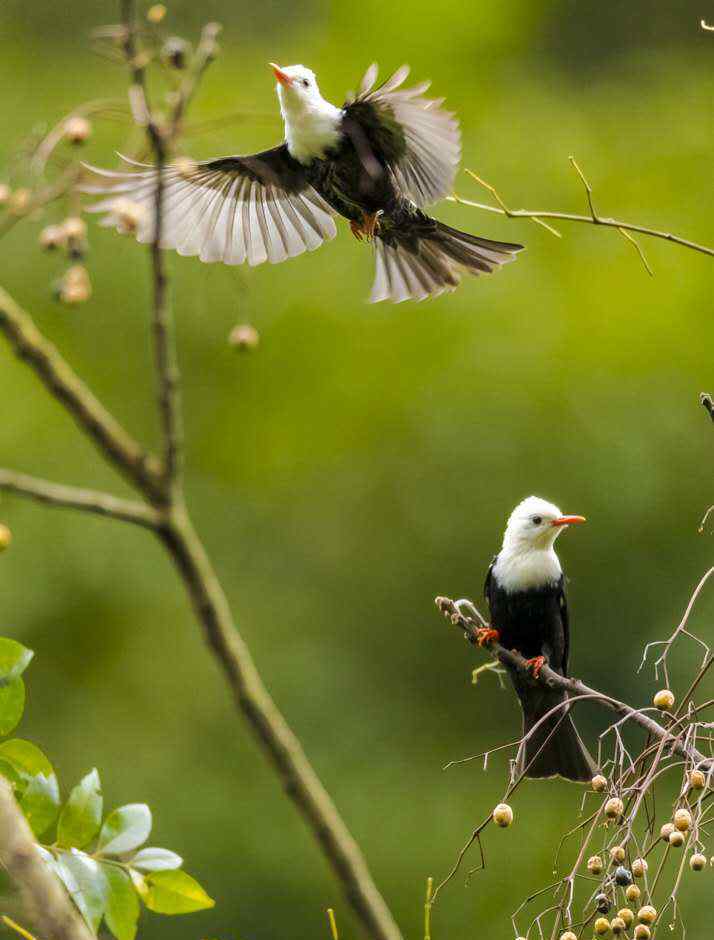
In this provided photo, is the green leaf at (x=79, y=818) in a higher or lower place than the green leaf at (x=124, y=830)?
higher

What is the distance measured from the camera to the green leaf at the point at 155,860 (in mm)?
1934

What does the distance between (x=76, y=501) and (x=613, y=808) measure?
1.18 m

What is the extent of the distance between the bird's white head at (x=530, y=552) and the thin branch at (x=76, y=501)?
9.95 feet

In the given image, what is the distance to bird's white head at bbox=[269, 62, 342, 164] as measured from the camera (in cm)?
289

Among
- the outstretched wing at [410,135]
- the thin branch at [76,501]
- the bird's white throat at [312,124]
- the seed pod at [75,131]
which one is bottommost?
the thin branch at [76,501]

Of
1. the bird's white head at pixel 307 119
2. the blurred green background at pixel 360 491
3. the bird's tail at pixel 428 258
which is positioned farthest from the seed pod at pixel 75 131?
the blurred green background at pixel 360 491

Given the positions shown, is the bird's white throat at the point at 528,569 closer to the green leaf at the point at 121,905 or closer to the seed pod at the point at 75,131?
the green leaf at the point at 121,905

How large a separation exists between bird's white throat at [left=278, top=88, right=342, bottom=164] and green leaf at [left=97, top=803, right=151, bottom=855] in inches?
54.4

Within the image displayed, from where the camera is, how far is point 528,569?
4.07 meters

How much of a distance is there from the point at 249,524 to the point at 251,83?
3.54 metres

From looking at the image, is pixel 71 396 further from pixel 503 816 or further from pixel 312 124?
pixel 312 124

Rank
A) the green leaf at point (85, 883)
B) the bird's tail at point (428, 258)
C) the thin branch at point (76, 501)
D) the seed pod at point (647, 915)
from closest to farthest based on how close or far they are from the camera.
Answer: the thin branch at point (76, 501) < the green leaf at point (85, 883) < the seed pod at point (647, 915) < the bird's tail at point (428, 258)

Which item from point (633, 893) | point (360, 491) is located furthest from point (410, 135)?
point (360, 491)

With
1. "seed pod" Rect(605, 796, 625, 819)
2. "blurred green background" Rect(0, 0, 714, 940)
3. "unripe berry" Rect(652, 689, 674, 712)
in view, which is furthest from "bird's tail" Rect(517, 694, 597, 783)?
"blurred green background" Rect(0, 0, 714, 940)
